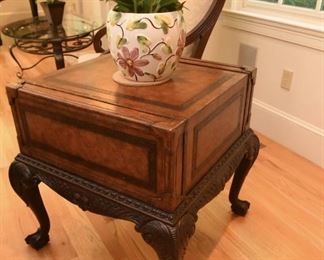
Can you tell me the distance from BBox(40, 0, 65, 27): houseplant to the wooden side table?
1.40 m

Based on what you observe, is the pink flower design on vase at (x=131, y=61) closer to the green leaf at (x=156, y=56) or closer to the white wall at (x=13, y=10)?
the green leaf at (x=156, y=56)

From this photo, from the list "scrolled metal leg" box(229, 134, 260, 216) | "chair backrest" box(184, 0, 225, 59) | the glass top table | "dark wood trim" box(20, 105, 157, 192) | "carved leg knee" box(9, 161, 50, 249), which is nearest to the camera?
"dark wood trim" box(20, 105, 157, 192)

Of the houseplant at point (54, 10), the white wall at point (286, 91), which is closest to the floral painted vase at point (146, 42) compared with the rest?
the white wall at point (286, 91)

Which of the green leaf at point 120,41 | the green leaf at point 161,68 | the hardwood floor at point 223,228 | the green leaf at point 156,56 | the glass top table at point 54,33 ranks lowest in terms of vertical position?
the hardwood floor at point 223,228

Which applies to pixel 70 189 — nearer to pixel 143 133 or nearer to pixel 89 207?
pixel 89 207

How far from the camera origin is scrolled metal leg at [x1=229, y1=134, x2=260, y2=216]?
1.21 metres

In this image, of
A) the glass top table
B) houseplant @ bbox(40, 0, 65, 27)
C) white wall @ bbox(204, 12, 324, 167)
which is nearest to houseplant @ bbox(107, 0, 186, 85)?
white wall @ bbox(204, 12, 324, 167)

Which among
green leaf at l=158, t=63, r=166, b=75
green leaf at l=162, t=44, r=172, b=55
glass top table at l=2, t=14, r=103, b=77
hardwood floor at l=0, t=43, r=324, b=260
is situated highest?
green leaf at l=162, t=44, r=172, b=55

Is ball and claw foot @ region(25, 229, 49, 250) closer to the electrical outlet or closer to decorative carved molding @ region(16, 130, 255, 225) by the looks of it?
decorative carved molding @ region(16, 130, 255, 225)

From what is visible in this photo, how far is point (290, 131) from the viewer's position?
1.87 metres

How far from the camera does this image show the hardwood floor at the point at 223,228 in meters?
1.24

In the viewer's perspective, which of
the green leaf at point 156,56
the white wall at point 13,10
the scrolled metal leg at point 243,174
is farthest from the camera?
the white wall at point 13,10

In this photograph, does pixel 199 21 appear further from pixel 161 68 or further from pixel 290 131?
pixel 161 68

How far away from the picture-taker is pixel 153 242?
830 millimetres
